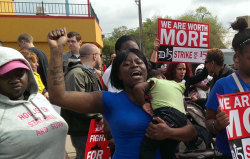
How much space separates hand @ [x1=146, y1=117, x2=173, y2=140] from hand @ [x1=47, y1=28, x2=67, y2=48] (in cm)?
85

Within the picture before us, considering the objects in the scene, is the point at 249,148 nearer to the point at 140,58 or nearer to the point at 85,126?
the point at 140,58

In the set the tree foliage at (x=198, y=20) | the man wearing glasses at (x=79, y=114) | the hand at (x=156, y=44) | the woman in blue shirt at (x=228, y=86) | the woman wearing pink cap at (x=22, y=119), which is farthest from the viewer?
the tree foliage at (x=198, y=20)

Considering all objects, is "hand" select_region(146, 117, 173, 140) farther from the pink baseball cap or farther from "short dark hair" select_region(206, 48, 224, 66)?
"short dark hair" select_region(206, 48, 224, 66)

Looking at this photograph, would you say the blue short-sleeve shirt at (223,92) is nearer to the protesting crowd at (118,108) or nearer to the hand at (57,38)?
the protesting crowd at (118,108)

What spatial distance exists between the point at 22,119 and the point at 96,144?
63.9 inches

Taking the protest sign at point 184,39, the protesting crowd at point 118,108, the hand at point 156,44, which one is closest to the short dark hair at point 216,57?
the hand at point 156,44

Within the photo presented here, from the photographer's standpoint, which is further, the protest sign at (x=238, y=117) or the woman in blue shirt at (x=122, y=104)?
the protest sign at (x=238, y=117)

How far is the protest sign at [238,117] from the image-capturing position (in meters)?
2.12

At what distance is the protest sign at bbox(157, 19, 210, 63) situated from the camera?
526 centimetres

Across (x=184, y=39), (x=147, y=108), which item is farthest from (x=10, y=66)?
(x=184, y=39)

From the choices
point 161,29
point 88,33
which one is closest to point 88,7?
point 88,33

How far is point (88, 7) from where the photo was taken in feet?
48.6

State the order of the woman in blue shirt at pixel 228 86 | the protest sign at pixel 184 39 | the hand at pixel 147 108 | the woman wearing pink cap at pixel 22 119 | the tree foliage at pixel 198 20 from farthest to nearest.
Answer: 1. the tree foliage at pixel 198 20
2. the protest sign at pixel 184 39
3. the woman in blue shirt at pixel 228 86
4. the hand at pixel 147 108
5. the woman wearing pink cap at pixel 22 119

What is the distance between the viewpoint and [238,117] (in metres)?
2.17
